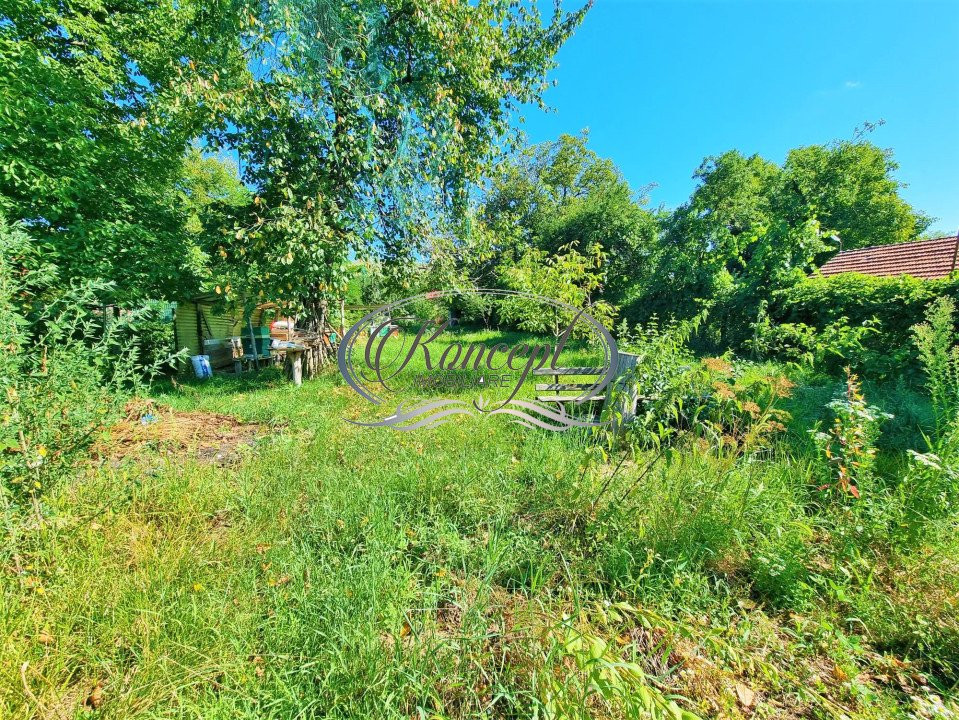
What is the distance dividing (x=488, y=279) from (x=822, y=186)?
9000mm

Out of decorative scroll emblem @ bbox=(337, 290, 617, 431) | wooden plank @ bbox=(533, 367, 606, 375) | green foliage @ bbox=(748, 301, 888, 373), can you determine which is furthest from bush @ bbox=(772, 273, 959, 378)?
decorative scroll emblem @ bbox=(337, 290, 617, 431)

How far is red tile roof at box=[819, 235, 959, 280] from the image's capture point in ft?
27.7

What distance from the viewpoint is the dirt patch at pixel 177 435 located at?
3.34 meters

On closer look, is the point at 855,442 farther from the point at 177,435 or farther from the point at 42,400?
the point at 177,435

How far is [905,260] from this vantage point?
9359 millimetres

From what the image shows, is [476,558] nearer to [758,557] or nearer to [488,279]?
[758,557]

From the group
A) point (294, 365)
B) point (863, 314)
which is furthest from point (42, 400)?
point (863, 314)

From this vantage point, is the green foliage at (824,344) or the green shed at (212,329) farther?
the green shed at (212,329)

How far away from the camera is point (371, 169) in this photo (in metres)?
6.07

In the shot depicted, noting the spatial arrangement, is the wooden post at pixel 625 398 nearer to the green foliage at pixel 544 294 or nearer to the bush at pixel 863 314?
the green foliage at pixel 544 294

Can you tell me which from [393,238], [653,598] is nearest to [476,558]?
[653,598]

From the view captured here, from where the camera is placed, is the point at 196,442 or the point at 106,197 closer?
the point at 196,442

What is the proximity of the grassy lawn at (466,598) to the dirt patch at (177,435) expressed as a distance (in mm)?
716

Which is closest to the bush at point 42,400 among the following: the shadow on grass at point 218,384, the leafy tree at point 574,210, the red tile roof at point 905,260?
the shadow on grass at point 218,384
